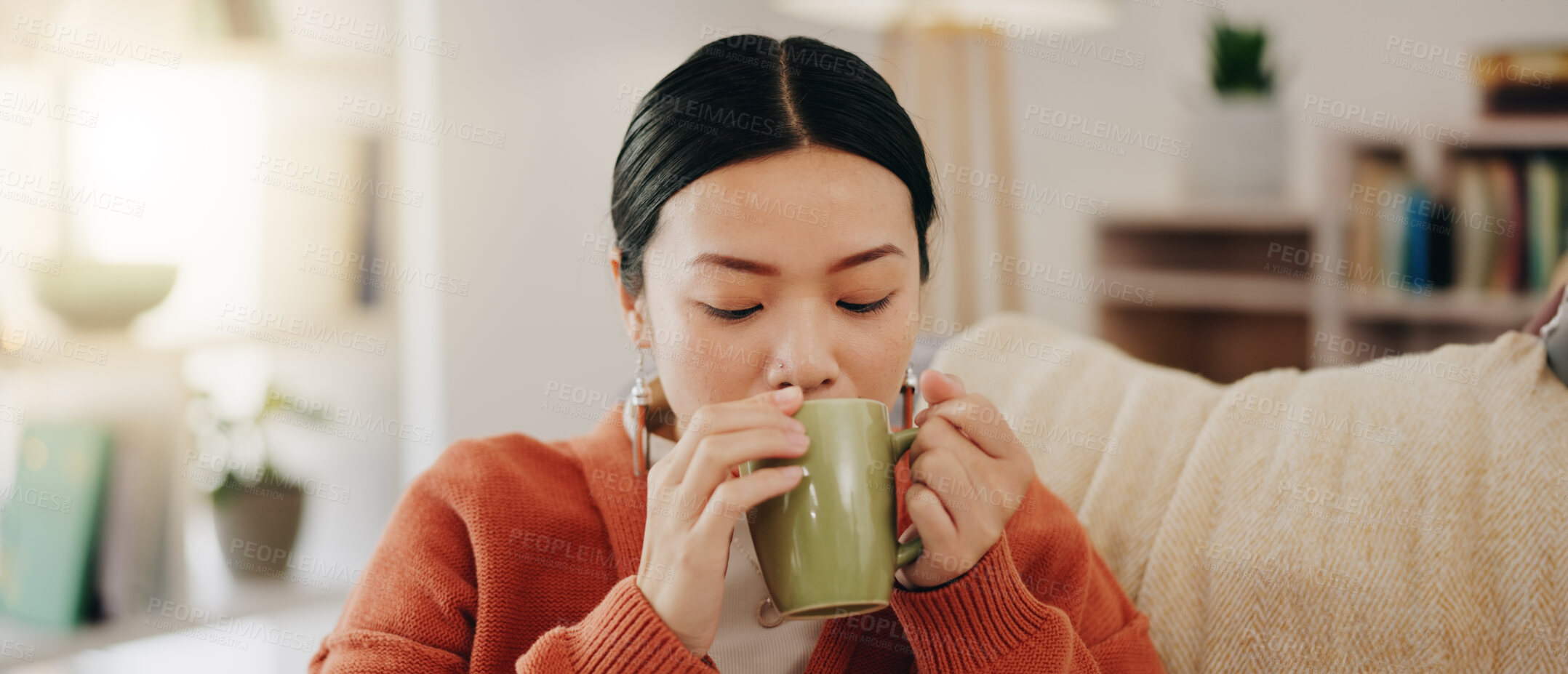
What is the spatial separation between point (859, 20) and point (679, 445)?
2274 mm

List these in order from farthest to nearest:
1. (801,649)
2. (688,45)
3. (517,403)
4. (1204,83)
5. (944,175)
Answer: (1204,83), (944,175), (688,45), (517,403), (801,649)

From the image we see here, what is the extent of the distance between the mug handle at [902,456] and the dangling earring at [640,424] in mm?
330

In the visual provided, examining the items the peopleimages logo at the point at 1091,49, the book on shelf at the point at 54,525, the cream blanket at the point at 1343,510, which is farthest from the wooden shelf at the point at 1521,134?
the book on shelf at the point at 54,525

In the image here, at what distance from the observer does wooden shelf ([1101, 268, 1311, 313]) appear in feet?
11.1

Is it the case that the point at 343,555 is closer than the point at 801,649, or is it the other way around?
the point at 801,649

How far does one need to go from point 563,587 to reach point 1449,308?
298cm

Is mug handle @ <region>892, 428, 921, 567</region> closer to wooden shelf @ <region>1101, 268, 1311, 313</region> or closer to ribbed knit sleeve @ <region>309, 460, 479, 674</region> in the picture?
ribbed knit sleeve @ <region>309, 460, 479, 674</region>

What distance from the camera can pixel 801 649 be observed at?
3.39 ft

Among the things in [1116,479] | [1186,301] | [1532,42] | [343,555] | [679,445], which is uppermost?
[1532,42]

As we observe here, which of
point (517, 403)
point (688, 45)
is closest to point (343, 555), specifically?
point (517, 403)

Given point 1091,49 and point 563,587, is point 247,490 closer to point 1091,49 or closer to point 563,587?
point 563,587

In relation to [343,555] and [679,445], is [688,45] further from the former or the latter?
[679,445]

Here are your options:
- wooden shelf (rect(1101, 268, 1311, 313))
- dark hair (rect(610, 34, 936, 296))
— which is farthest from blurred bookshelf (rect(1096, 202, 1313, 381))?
A: dark hair (rect(610, 34, 936, 296))

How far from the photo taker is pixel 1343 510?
0.97 metres
